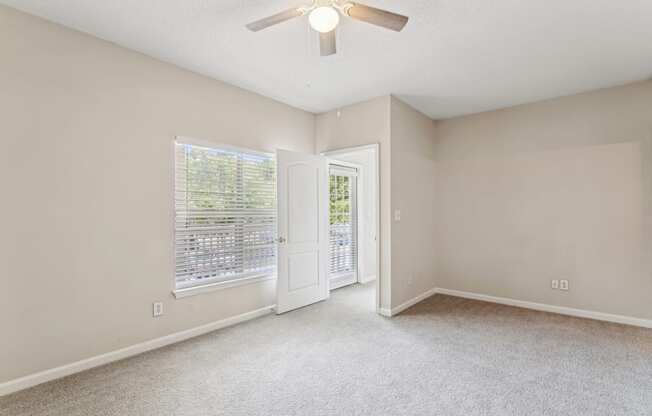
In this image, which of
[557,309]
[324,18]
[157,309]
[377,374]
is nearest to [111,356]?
[157,309]

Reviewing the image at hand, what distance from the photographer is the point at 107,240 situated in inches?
105

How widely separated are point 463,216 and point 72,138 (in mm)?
4756

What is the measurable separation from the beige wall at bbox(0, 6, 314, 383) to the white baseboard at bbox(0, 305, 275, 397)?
0.18ft

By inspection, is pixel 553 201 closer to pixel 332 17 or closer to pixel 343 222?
pixel 343 222

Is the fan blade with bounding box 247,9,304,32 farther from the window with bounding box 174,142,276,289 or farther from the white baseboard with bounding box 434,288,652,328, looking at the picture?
the white baseboard with bounding box 434,288,652,328

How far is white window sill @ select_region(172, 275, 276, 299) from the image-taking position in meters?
3.14

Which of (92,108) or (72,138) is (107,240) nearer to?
(72,138)

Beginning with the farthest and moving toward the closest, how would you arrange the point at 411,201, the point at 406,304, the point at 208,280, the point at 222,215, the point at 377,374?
the point at 411,201
the point at 406,304
the point at 222,215
the point at 208,280
the point at 377,374

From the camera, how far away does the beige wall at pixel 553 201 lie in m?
3.53

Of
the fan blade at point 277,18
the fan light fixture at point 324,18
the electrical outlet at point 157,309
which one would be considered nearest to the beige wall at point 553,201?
the fan light fixture at point 324,18

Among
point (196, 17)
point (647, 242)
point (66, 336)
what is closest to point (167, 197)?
point (66, 336)

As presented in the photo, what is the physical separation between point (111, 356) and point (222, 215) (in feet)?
5.26

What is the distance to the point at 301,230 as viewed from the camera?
13.8 feet

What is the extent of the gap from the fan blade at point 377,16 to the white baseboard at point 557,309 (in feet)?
13.1
